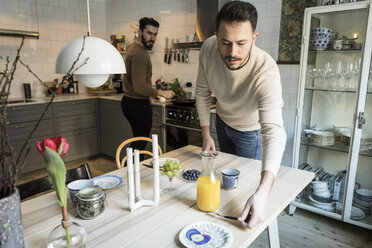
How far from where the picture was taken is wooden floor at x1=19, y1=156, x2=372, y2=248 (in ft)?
7.34

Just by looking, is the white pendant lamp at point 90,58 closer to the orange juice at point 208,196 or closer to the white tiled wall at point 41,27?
the orange juice at point 208,196

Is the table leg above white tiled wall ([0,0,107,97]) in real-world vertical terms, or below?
below

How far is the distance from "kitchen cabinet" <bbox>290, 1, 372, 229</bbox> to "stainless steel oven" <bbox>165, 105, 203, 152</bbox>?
1069 millimetres

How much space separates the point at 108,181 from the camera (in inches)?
57.1

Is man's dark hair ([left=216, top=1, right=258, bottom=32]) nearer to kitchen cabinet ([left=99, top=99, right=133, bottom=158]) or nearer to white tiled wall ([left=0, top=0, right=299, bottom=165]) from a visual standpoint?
white tiled wall ([left=0, top=0, right=299, bottom=165])

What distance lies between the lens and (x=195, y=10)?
3.57 m

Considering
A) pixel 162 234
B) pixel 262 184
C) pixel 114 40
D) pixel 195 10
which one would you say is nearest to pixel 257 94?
pixel 262 184

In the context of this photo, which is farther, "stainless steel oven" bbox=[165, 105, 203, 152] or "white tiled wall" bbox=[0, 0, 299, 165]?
"white tiled wall" bbox=[0, 0, 299, 165]

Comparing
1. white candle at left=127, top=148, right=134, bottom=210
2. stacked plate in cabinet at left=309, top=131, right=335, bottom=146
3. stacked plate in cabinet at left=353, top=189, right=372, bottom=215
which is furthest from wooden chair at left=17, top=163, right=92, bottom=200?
stacked plate in cabinet at left=353, top=189, right=372, bottom=215

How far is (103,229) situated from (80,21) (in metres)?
4.30

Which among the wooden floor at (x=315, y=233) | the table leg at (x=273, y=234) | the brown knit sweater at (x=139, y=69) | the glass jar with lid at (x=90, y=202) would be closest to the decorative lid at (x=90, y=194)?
the glass jar with lid at (x=90, y=202)

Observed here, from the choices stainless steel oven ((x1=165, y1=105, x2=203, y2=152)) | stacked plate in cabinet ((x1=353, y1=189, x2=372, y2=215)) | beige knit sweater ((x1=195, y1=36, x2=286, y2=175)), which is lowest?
stacked plate in cabinet ((x1=353, y1=189, x2=372, y2=215))

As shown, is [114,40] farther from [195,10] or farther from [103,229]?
Result: [103,229]

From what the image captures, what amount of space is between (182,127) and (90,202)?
7.25 ft
